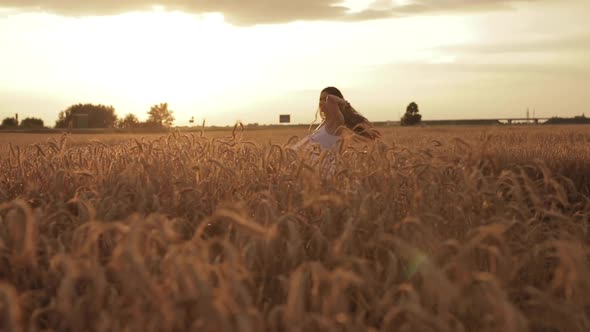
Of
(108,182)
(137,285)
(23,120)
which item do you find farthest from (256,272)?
(23,120)

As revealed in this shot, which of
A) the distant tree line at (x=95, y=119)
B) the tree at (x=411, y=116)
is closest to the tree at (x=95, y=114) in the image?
the distant tree line at (x=95, y=119)

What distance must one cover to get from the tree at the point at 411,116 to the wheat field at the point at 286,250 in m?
74.5

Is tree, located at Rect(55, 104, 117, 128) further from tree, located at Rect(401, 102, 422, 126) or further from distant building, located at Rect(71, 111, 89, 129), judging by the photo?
tree, located at Rect(401, 102, 422, 126)

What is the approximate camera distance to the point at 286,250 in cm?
329

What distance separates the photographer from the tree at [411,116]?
78.5 metres

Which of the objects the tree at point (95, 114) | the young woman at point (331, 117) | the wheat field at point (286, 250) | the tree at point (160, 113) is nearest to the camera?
the wheat field at point (286, 250)

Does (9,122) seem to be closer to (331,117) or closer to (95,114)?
(95,114)

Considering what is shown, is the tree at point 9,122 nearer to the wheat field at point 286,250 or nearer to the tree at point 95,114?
the tree at point 95,114

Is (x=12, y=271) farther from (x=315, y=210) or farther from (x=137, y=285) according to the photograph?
(x=315, y=210)

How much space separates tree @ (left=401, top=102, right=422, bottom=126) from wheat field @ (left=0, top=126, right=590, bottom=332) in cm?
7445

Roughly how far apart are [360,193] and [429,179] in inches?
21.1

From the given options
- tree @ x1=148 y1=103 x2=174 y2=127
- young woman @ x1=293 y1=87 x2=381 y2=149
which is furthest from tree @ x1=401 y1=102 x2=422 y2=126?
young woman @ x1=293 y1=87 x2=381 y2=149

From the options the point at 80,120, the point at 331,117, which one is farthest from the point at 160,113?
the point at 331,117

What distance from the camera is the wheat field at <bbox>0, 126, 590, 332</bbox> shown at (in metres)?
2.01
